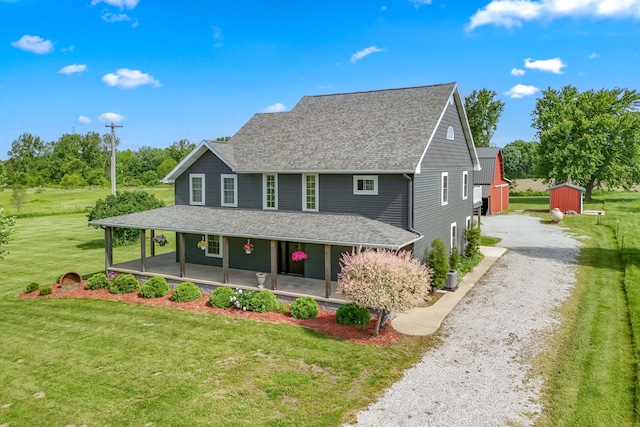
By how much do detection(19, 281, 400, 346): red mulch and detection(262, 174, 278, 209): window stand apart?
5.15 meters

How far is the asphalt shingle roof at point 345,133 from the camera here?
753 inches

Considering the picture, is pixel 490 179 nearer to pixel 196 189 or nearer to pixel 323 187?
pixel 323 187

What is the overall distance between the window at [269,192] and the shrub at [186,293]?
516 cm

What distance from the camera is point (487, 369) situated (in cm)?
1214

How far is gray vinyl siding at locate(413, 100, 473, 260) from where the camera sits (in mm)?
19125

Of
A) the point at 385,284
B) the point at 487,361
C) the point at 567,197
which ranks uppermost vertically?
the point at 567,197

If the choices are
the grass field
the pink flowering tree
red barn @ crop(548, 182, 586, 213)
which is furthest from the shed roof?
red barn @ crop(548, 182, 586, 213)

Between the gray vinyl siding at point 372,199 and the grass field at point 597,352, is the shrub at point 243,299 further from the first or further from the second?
the grass field at point 597,352

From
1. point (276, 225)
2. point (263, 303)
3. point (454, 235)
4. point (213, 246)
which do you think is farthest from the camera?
point (454, 235)

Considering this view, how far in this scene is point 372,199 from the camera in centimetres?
1905

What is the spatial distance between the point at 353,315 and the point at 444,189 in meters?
9.66

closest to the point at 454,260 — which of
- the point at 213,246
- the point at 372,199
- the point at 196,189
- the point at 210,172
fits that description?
the point at 372,199

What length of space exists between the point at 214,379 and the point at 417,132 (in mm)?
13079

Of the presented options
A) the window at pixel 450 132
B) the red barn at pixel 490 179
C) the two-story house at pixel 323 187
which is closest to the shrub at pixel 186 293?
the two-story house at pixel 323 187
